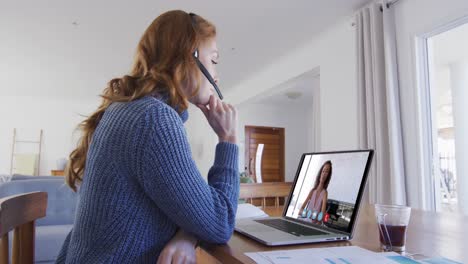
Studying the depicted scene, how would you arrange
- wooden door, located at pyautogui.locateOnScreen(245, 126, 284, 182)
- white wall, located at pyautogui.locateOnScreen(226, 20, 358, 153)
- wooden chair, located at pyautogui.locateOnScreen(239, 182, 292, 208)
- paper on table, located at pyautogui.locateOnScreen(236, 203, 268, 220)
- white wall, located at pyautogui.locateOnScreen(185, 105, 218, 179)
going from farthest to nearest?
1. wooden door, located at pyautogui.locateOnScreen(245, 126, 284, 182)
2. white wall, located at pyautogui.locateOnScreen(185, 105, 218, 179)
3. white wall, located at pyautogui.locateOnScreen(226, 20, 358, 153)
4. wooden chair, located at pyautogui.locateOnScreen(239, 182, 292, 208)
5. paper on table, located at pyautogui.locateOnScreen(236, 203, 268, 220)

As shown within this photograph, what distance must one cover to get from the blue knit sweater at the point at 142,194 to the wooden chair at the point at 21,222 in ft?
0.40

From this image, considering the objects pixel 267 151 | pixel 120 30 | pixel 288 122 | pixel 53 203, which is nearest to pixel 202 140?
pixel 267 151

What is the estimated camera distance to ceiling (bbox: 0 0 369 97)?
310cm

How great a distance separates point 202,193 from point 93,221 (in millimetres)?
221

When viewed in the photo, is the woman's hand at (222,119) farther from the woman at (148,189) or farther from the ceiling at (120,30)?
the ceiling at (120,30)

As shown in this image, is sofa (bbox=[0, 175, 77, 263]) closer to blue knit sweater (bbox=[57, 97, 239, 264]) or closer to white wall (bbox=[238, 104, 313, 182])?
blue knit sweater (bbox=[57, 97, 239, 264])

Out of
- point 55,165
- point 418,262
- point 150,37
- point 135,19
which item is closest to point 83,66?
point 135,19

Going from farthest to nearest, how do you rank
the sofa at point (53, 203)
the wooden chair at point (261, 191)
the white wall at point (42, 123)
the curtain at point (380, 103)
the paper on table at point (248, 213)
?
1. the white wall at point (42, 123)
2. the wooden chair at point (261, 191)
3. the curtain at point (380, 103)
4. the sofa at point (53, 203)
5. the paper on table at point (248, 213)

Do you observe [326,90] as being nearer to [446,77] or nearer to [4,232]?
[446,77]

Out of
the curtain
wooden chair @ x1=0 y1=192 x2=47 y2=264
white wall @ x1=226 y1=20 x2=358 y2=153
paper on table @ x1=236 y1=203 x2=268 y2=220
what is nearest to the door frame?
the curtain

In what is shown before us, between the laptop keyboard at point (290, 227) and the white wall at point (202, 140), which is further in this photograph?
the white wall at point (202, 140)

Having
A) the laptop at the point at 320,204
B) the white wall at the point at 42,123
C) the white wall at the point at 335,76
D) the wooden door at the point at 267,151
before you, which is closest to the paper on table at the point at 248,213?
the laptop at the point at 320,204

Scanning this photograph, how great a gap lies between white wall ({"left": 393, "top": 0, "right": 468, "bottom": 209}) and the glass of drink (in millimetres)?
2117

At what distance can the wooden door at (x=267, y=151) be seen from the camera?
7.40 m
